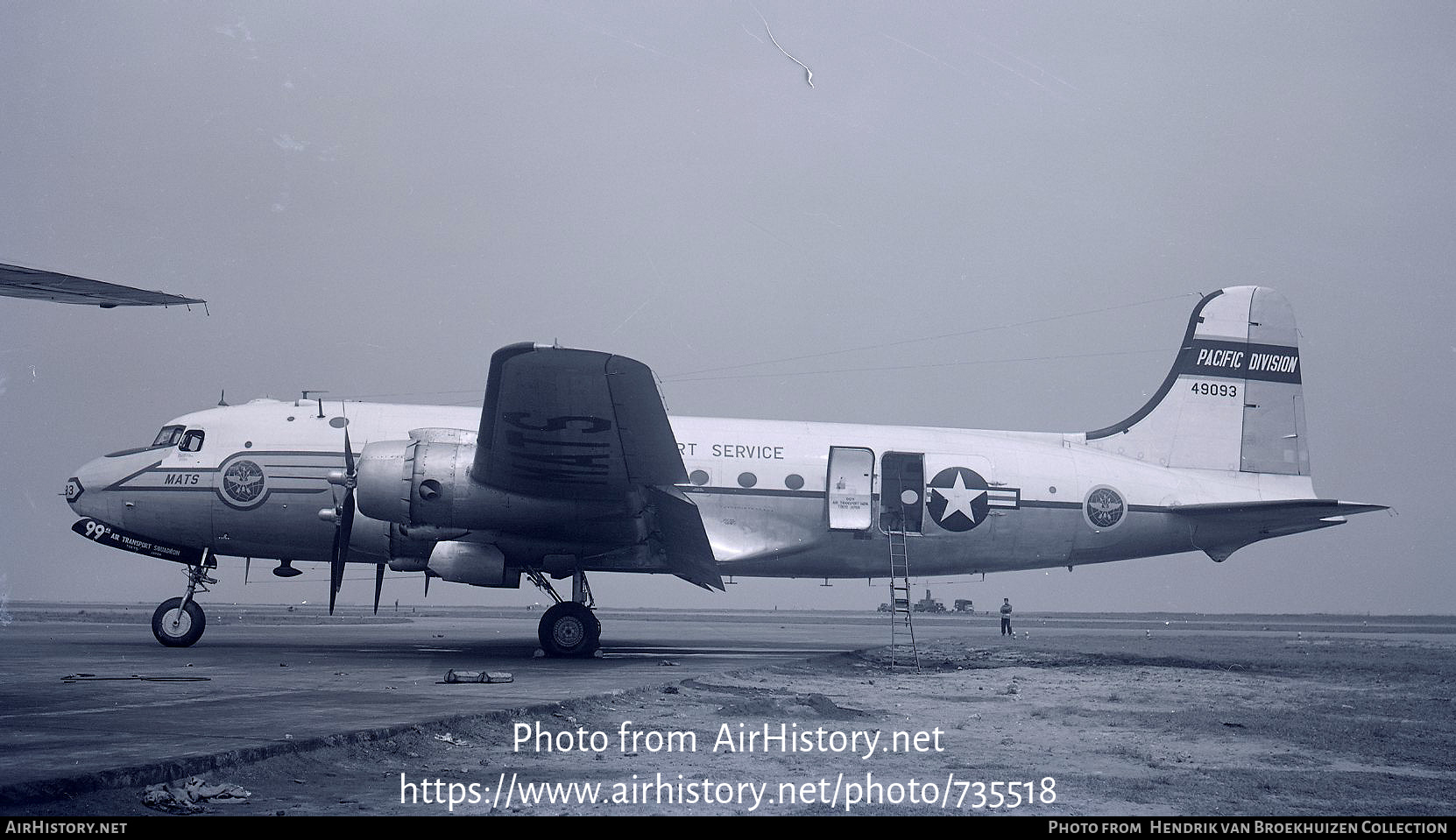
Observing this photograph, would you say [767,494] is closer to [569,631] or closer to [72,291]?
[569,631]

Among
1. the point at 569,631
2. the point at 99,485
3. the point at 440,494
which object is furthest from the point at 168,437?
the point at 569,631

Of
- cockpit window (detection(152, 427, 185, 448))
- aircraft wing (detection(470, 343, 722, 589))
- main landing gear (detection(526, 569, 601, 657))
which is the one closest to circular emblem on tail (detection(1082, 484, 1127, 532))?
aircraft wing (detection(470, 343, 722, 589))

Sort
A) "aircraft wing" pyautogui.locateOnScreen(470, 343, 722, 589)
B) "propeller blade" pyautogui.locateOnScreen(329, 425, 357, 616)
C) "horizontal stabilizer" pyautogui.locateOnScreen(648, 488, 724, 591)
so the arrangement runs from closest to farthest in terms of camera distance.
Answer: "aircraft wing" pyautogui.locateOnScreen(470, 343, 722, 589)
"horizontal stabilizer" pyautogui.locateOnScreen(648, 488, 724, 591)
"propeller blade" pyautogui.locateOnScreen(329, 425, 357, 616)

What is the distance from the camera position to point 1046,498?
17.5m

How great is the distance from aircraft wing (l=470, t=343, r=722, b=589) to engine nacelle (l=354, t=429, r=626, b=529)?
195mm

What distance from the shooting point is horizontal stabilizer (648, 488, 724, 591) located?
591 inches

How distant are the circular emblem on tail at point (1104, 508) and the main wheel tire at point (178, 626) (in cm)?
1408

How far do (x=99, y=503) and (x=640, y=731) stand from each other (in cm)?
1268

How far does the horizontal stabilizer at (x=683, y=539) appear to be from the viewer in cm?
1501

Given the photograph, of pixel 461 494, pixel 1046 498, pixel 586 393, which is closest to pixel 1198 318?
pixel 1046 498

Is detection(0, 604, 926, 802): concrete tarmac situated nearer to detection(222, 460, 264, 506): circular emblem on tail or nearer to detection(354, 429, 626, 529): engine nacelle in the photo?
detection(354, 429, 626, 529): engine nacelle

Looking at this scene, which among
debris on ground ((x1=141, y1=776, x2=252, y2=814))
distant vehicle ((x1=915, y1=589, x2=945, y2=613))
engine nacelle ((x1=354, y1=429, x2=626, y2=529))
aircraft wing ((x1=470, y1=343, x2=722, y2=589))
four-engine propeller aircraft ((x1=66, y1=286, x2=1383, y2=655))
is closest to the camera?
debris on ground ((x1=141, y1=776, x2=252, y2=814))

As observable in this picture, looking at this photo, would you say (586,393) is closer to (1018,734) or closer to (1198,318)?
(1018,734)

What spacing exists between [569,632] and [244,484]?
18.6 feet
